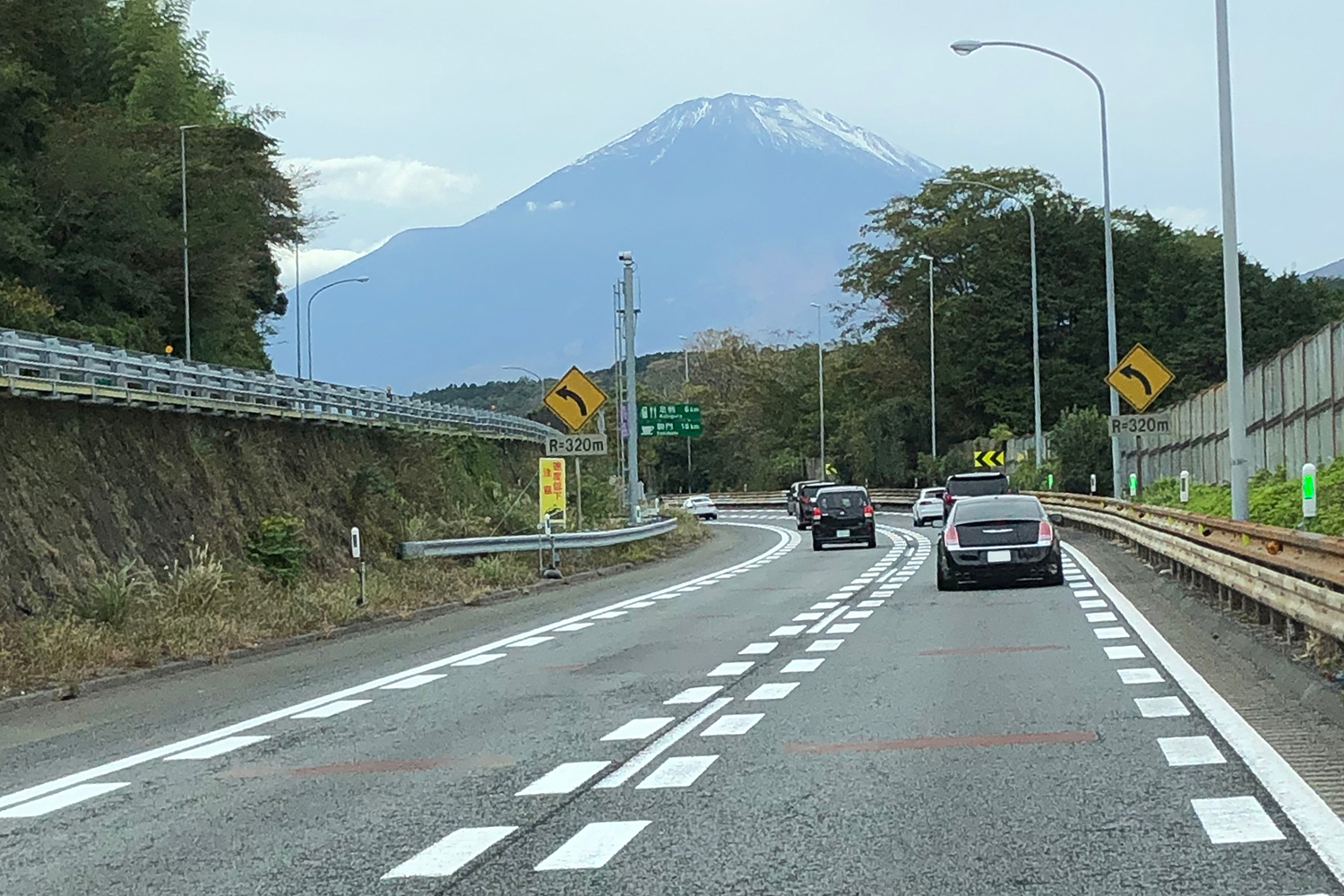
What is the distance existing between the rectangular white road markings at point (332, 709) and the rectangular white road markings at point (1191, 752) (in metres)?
5.93

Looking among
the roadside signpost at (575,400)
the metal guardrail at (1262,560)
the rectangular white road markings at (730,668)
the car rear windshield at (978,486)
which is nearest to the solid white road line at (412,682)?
the rectangular white road markings at (730,668)

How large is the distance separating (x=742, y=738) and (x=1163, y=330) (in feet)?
244

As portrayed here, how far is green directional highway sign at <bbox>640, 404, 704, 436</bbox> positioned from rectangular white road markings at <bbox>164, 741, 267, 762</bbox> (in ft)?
205

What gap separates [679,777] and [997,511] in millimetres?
15612

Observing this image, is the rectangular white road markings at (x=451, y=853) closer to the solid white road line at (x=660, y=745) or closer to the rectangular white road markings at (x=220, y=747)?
the solid white road line at (x=660, y=745)

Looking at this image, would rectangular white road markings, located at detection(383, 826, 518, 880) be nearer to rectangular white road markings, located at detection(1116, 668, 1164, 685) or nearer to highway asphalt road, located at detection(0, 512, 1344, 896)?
highway asphalt road, located at detection(0, 512, 1344, 896)

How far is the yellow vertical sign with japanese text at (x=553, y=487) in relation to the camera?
108 ft

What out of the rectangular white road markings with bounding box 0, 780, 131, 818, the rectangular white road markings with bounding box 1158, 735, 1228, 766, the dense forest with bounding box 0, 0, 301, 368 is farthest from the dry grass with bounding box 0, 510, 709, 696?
the dense forest with bounding box 0, 0, 301, 368

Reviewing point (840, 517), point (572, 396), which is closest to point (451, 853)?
point (572, 396)

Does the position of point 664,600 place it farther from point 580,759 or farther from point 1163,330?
point 1163,330

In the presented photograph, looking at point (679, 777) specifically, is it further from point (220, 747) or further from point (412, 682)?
point (412, 682)

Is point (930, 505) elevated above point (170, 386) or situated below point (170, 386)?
below

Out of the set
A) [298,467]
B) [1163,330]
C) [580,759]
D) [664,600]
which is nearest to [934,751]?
[580,759]

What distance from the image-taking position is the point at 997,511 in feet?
77.7
